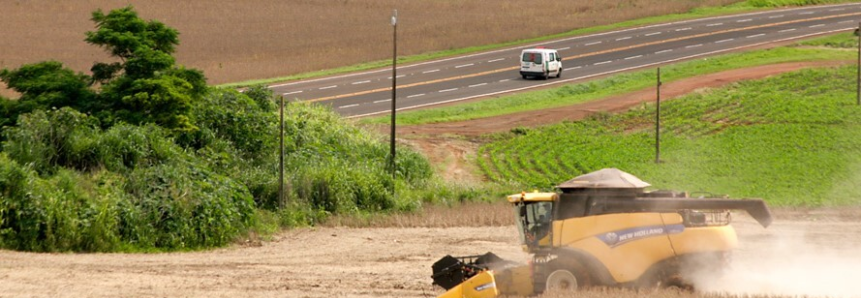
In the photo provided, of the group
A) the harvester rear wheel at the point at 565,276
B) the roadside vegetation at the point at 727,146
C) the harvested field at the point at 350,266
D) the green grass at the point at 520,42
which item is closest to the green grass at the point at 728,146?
the roadside vegetation at the point at 727,146

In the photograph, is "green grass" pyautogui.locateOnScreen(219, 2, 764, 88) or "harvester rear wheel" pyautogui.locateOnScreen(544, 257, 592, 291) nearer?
"harvester rear wheel" pyautogui.locateOnScreen(544, 257, 592, 291)

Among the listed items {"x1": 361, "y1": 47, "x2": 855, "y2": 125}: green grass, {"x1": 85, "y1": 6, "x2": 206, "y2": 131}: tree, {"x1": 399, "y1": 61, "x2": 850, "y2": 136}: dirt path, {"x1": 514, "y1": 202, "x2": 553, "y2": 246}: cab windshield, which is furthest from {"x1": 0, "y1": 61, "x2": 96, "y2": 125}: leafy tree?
{"x1": 514, "y1": 202, "x2": 553, "y2": 246}: cab windshield

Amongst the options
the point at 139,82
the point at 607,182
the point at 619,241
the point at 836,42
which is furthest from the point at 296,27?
the point at 619,241

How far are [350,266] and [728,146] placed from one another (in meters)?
27.3

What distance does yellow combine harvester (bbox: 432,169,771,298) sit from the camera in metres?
24.9

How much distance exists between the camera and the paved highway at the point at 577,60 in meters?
63.1

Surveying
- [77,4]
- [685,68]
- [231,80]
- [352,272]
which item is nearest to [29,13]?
[77,4]

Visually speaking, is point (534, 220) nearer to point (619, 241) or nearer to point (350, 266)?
point (619, 241)

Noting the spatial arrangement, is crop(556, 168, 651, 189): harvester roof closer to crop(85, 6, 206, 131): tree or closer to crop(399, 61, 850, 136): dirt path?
crop(85, 6, 206, 131): tree

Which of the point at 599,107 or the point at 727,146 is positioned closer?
the point at 727,146

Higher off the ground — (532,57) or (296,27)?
(296,27)

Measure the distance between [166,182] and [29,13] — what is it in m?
51.4

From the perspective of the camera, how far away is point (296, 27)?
86.8 metres

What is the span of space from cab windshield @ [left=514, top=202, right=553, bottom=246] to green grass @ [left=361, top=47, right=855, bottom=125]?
30.4m
